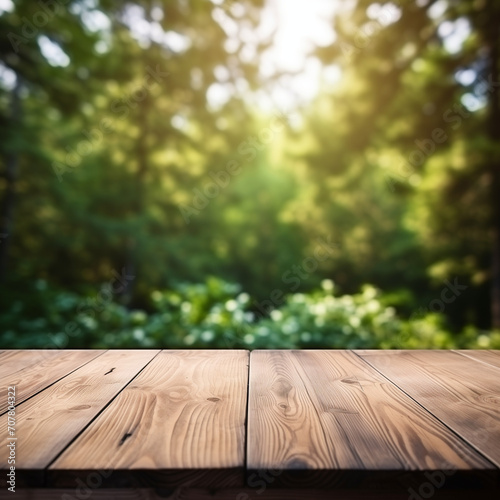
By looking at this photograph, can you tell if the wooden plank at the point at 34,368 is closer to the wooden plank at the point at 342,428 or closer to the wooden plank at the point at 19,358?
the wooden plank at the point at 19,358

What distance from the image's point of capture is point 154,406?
3.57 ft

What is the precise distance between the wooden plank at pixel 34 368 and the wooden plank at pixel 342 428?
2.18 ft

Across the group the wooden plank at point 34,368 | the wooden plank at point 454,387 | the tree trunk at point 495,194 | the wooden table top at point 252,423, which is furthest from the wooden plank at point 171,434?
the tree trunk at point 495,194

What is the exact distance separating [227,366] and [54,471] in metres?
0.82

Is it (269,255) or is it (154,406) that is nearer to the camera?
(154,406)

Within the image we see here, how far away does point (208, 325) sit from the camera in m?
3.88

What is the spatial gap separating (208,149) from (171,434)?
8160mm

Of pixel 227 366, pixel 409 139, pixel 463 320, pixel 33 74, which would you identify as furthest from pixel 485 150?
pixel 463 320

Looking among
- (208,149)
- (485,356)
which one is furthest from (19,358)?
(208,149)

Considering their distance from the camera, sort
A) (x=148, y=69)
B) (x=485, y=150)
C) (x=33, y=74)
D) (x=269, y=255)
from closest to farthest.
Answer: (x=33, y=74), (x=485, y=150), (x=148, y=69), (x=269, y=255)

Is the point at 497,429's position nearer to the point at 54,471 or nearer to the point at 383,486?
the point at 383,486

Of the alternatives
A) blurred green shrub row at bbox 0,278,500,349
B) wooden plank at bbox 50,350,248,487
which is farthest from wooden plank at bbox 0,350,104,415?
blurred green shrub row at bbox 0,278,500,349

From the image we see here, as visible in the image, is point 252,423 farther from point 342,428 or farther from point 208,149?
point 208,149

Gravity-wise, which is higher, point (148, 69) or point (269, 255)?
point (148, 69)
